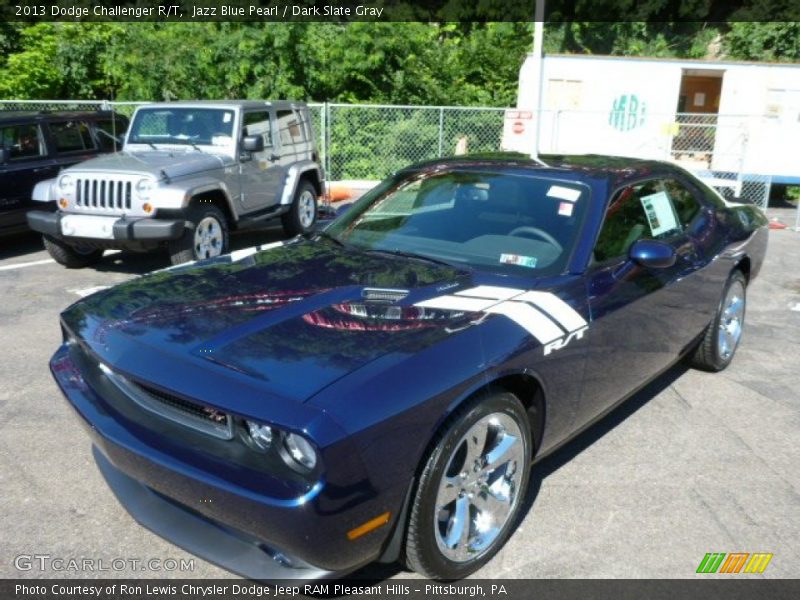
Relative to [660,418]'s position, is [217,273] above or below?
above

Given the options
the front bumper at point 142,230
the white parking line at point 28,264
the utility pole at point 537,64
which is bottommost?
the white parking line at point 28,264

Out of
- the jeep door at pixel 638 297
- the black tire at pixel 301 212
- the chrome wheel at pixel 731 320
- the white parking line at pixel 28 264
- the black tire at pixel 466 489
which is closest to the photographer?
the black tire at pixel 466 489

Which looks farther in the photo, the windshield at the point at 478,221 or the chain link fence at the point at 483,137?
the chain link fence at the point at 483,137

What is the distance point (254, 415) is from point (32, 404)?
2.69 meters

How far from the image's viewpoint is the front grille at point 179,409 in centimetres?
245

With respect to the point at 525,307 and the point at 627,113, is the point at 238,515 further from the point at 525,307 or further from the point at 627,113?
the point at 627,113

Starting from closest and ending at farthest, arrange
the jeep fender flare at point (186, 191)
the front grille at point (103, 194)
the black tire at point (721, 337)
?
the black tire at point (721, 337)
the jeep fender flare at point (186, 191)
the front grille at point (103, 194)

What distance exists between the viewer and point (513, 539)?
3139 mm

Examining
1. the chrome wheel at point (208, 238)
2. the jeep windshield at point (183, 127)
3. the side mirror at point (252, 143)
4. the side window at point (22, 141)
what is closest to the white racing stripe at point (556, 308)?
the chrome wheel at point (208, 238)

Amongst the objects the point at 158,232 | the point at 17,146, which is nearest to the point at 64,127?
the point at 17,146

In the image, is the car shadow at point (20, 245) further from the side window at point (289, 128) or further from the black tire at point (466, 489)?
the black tire at point (466, 489)

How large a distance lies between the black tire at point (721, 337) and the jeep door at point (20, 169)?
24.0 feet

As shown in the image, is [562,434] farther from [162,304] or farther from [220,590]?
[162,304]

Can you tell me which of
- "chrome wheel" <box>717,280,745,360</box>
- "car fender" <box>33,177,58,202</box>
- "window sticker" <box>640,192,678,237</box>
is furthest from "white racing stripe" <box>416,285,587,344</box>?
"car fender" <box>33,177,58,202</box>
